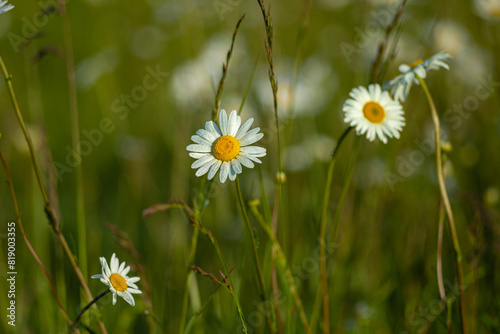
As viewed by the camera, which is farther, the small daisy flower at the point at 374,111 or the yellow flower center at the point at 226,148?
the small daisy flower at the point at 374,111

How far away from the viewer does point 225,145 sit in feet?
2.49

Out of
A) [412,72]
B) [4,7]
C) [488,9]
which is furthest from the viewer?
[488,9]

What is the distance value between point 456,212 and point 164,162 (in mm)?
1507

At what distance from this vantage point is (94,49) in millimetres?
3566

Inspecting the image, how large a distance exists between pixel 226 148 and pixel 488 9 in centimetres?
170

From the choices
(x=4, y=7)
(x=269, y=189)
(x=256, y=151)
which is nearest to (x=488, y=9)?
(x=269, y=189)

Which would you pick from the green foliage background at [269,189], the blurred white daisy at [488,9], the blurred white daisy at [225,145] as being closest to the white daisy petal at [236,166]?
the blurred white daisy at [225,145]

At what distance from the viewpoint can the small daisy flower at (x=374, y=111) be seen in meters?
0.88

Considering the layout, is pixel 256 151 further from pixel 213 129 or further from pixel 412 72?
pixel 412 72

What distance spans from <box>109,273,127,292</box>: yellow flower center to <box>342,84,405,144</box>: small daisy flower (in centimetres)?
50

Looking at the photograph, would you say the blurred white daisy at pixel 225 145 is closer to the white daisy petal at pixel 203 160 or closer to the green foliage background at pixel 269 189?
the white daisy petal at pixel 203 160

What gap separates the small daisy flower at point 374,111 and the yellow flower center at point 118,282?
50cm

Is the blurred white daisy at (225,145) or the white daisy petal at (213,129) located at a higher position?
the white daisy petal at (213,129)

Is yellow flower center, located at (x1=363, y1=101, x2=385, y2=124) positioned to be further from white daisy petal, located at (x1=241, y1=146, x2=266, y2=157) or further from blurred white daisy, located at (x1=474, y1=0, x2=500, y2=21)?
blurred white daisy, located at (x1=474, y1=0, x2=500, y2=21)
